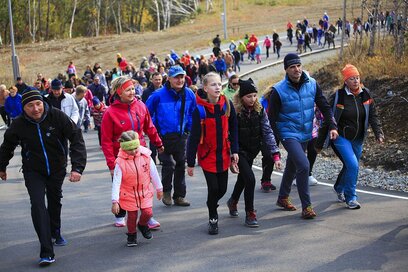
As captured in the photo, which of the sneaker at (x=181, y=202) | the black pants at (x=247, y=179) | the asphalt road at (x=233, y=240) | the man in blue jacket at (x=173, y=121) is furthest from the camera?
the sneaker at (x=181, y=202)

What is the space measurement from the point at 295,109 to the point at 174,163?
211 centimetres

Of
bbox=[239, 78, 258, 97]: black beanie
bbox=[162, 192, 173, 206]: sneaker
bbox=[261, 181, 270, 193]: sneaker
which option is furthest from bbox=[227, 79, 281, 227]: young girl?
bbox=[261, 181, 270, 193]: sneaker

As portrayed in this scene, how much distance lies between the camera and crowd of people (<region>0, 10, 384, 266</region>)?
23.5 ft

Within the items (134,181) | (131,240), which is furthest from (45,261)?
(134,181)

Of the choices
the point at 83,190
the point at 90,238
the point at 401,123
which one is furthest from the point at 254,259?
the point at 401,123

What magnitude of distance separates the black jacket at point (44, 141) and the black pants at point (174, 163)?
2164 millimetres

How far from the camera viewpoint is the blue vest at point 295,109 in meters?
8.27

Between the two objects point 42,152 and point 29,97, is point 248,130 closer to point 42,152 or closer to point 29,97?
point 42,152

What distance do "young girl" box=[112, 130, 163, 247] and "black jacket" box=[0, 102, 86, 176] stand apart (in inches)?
18.5

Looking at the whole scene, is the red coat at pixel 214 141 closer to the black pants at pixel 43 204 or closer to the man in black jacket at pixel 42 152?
the man in black jacket at pixel 42 152

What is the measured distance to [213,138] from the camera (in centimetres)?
783

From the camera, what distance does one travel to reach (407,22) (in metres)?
20.0

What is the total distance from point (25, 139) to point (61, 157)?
45 cm

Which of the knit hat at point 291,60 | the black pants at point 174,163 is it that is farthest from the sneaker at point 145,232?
the knit hat at point 291,60
